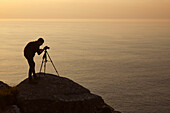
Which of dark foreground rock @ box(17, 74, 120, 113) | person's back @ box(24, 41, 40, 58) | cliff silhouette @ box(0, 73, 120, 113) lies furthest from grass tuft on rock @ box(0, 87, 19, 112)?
person's back @ box(24, 41, 40, 58)

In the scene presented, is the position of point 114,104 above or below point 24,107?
below

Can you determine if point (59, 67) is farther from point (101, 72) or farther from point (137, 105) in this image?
point (137, 105)

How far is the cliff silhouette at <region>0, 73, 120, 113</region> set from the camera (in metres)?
13.5

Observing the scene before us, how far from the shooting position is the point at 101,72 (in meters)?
81.4

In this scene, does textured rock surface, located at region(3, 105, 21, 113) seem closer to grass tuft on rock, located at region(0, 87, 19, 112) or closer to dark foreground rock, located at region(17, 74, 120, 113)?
grass tuft on rock, located at region(0, 87, 19, 112)

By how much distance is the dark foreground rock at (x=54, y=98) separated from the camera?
13.5m

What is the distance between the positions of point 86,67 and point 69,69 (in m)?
6.88

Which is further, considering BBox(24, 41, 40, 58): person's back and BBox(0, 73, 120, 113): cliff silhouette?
BBox(24, 41, 40, 58): person's back

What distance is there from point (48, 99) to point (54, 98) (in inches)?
14.0

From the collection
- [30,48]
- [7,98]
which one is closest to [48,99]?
[7,98]

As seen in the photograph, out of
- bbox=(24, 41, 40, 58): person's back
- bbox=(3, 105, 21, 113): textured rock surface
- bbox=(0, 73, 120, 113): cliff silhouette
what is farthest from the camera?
bbox=(24, 41, 40, 58): person's back

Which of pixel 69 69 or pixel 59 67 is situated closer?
pixel 69 69

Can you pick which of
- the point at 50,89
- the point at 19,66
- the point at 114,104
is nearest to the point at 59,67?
the point at 19,66

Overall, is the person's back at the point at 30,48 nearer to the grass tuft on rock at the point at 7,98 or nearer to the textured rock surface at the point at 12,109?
the grass tuft on rock at the point at 7,98
